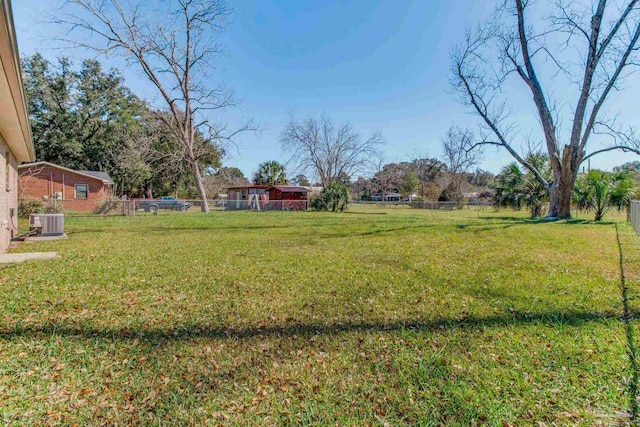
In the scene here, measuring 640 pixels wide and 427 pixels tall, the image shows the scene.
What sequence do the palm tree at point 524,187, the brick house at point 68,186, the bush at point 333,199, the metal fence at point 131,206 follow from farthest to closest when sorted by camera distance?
the bush at point 333,199 → the brick house at point 68,186 → the palm tree at point 524,187 → the metal fence at point 131,206

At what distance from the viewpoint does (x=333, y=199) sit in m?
26.6

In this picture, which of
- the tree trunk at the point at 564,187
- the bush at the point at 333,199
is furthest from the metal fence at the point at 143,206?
the tree trunk at the point at 564,187

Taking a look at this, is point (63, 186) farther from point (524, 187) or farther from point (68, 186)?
point (524, 187)

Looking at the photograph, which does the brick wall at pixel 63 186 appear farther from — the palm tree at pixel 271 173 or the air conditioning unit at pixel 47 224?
the palm tree at pixel 271 173

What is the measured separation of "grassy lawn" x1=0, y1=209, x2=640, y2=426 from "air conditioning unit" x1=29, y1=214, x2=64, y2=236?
13.3 feet

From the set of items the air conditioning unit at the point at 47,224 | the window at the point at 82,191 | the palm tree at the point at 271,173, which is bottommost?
the air conditioning unit at the point at 47,224

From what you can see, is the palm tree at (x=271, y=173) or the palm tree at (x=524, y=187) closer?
the palm tree at (x=524, y=187)

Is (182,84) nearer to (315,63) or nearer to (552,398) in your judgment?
(315,63)

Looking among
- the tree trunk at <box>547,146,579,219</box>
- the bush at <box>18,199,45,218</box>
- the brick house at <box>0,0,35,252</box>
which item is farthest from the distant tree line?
the tree trunk at <box>547,146,579,219</box>

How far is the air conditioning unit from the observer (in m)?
8.41

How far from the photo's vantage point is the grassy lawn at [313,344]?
1985 millimetres

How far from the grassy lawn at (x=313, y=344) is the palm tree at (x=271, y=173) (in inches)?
1816

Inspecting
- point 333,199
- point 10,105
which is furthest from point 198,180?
point 10,105

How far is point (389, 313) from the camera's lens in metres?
3.52
